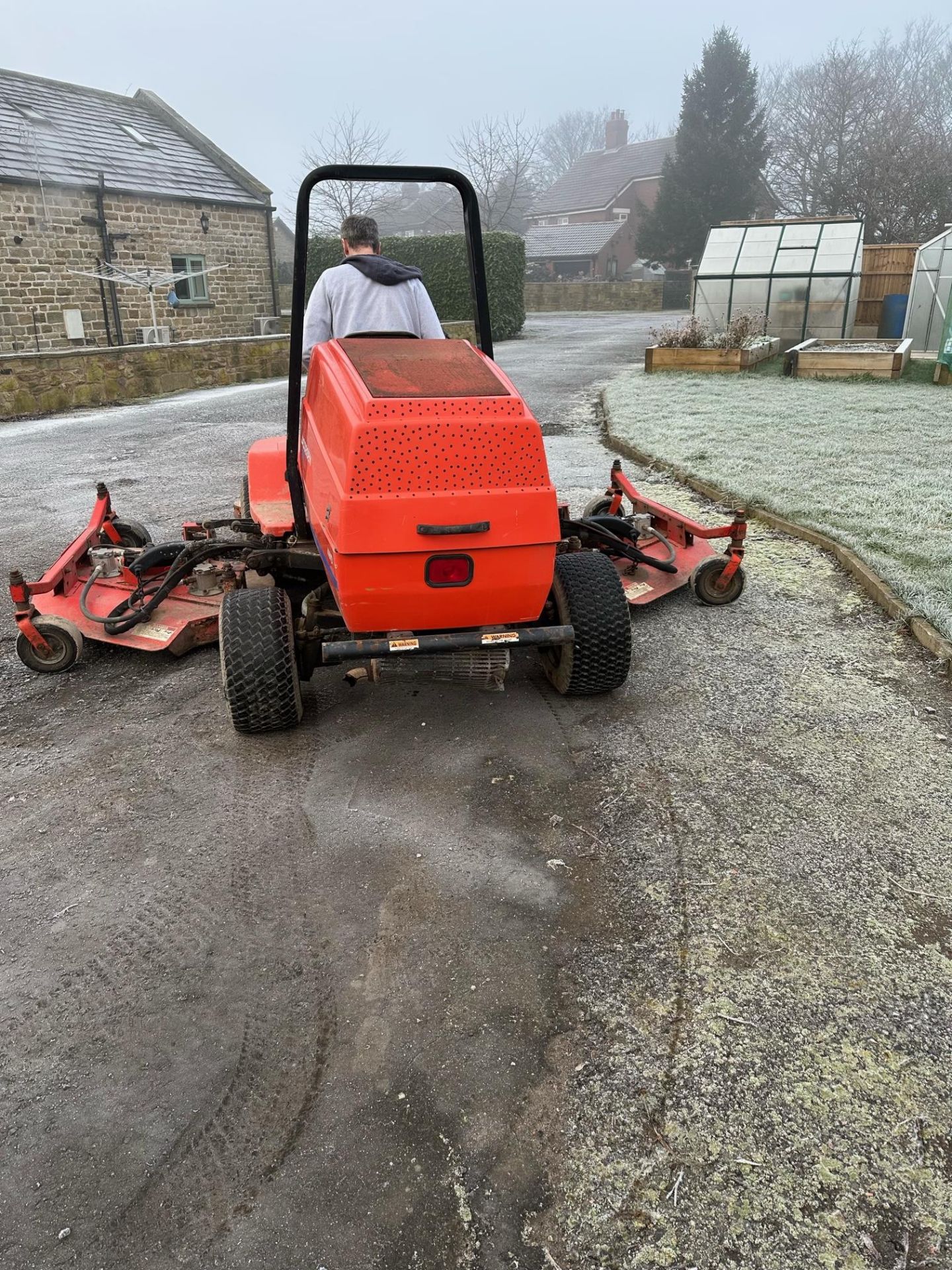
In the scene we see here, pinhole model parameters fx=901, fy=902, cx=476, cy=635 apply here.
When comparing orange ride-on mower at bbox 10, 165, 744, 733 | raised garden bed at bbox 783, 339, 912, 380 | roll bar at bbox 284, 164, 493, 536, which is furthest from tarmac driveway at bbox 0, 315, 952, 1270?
raised garden bed at bbox 783, 339, 912, 380

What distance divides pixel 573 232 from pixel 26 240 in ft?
125

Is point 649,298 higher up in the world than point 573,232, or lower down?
lower down

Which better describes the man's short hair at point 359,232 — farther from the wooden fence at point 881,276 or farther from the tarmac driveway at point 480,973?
the wooden fence at point 881,276

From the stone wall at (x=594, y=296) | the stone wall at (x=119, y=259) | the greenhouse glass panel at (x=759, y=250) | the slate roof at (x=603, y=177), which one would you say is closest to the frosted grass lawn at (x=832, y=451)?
the greenhouse glass panel at (x=759, y=250)

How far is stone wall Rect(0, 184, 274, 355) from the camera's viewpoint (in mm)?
16641

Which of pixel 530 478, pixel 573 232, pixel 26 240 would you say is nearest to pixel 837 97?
pixel 573 232

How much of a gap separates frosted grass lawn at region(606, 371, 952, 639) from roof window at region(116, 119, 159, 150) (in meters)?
13.4

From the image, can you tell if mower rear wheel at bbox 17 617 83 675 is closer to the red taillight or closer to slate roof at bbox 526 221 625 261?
the red taillight

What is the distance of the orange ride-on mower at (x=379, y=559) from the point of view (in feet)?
9.52

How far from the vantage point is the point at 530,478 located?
300 centimetres

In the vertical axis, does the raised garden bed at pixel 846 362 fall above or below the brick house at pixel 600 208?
below

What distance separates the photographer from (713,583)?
4891mm

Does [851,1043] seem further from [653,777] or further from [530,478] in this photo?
[530,478]

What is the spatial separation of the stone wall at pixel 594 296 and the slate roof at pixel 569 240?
10.1 metres
